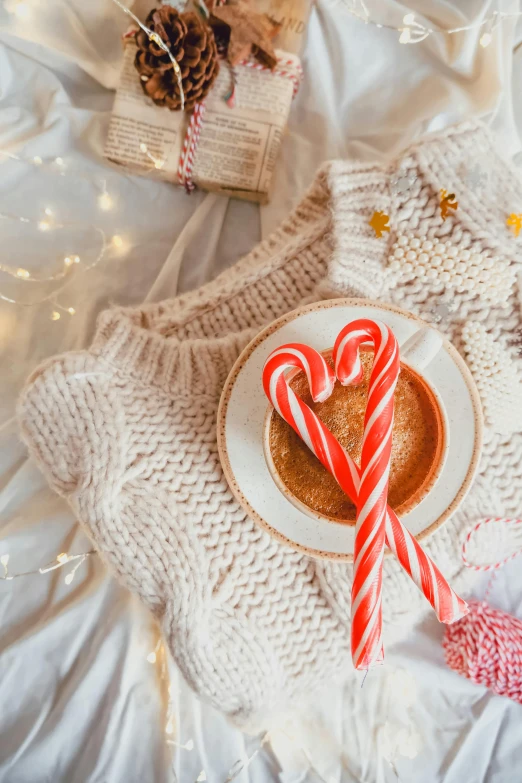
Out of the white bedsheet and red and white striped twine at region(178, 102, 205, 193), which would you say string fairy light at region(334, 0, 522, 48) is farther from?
red and white striped twine at region(178, 102, 205, 193)

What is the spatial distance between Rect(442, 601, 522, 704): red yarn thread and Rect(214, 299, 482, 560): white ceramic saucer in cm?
33

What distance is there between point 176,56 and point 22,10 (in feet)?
0.99

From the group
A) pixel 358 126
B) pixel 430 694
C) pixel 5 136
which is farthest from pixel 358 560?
pixel 5 136

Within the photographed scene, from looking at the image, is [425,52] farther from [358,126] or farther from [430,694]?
[430,694]

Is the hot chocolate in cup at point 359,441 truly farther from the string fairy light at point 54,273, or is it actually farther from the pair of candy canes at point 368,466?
the string fairy light at point 54,273

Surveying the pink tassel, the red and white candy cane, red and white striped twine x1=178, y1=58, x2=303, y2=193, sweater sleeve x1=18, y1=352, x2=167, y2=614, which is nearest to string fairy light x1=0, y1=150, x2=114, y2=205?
red and white striped twine x1=178, y1=58, x2=303, y2=193

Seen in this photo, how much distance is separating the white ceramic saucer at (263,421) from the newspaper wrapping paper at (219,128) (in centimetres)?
38

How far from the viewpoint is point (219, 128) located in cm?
87

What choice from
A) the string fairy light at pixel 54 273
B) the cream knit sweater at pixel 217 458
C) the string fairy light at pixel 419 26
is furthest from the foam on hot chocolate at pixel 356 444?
the string fairy light at pixel 419 26

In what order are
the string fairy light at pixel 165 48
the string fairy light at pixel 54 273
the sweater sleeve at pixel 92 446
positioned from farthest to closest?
the string fairy light at pixel 54 273, the string fairy light at pixel 165 48, the sweater sleeve at pixel 92 446

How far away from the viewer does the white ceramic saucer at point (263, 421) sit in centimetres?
59

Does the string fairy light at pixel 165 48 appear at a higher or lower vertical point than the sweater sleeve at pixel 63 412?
higher

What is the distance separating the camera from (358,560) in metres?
0.49

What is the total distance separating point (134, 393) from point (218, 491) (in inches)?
6.2
